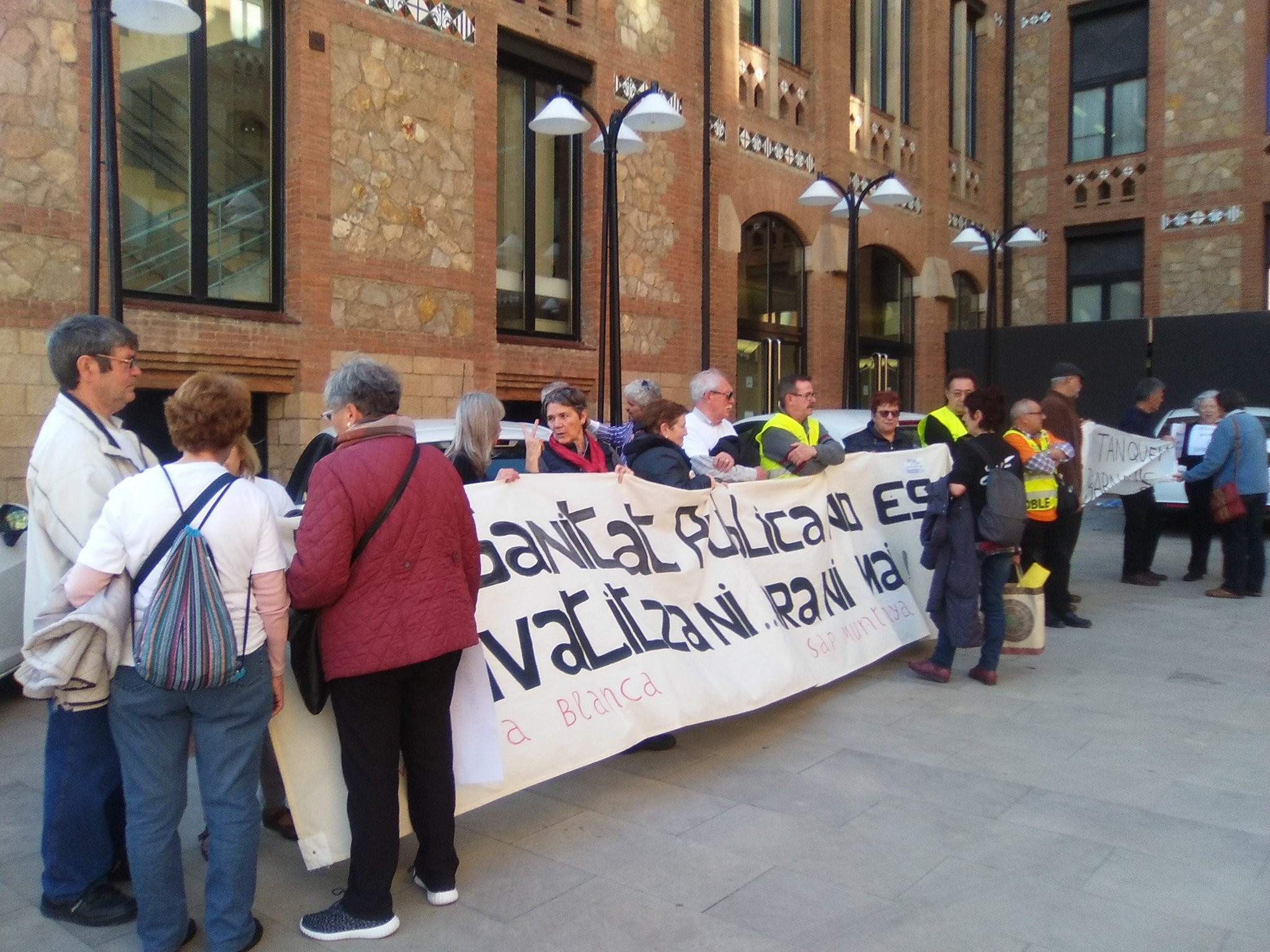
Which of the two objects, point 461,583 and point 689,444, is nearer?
point 461,583

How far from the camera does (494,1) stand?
39.0 feet

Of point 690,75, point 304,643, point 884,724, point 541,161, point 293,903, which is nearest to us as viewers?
point 304,643

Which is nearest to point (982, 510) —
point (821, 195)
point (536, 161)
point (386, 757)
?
point (386, 757)

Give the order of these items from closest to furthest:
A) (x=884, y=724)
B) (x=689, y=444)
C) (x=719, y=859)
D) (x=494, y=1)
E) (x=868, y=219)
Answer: (x=719, y=859) → (x=884, y=724) → (x=689, y=444) → (x=494, y=1) → (x=868, y=219)

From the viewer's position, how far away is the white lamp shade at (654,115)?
33.2 feet

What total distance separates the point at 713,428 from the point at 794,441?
0.55 meters

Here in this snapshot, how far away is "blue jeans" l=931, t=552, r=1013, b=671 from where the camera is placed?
22.1ft

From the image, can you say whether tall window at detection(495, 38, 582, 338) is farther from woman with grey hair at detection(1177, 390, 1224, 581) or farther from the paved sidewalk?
the paved sidewalk

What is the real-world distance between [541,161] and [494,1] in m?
1.91

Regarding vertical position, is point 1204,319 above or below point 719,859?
above

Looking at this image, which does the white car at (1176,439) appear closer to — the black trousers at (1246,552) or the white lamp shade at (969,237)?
the black trousers at (1246,552)

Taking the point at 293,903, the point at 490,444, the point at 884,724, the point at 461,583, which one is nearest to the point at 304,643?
the point at 461,583

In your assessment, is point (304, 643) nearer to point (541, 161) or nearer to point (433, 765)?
point (433, 765)

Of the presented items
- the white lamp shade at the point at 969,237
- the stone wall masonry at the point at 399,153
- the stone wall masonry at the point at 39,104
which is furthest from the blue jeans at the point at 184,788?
the white lamp shade at the point at 969,237
